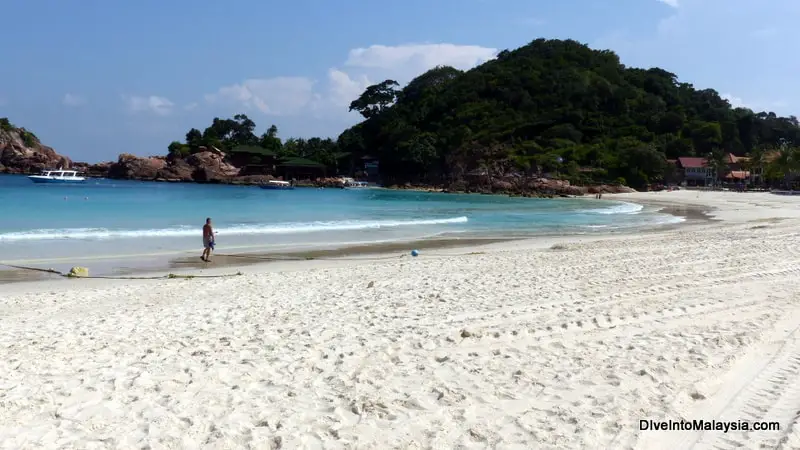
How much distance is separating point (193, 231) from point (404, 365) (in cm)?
1898

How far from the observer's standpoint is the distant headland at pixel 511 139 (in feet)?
279

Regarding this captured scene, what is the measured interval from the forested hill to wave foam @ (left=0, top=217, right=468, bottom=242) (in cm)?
6145

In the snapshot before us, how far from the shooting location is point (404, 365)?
18.0 feet

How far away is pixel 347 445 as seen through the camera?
394 centimetres

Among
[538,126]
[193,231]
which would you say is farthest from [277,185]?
[193,231]

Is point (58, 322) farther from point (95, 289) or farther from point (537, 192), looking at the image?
point (537, 192)

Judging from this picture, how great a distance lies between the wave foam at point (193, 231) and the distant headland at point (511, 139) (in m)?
51.6

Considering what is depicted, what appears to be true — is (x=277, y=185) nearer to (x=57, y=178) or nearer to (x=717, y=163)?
(x=57, y=178)

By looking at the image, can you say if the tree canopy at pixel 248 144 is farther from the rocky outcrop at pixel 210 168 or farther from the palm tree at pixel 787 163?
the palm tree at pixel 787 163

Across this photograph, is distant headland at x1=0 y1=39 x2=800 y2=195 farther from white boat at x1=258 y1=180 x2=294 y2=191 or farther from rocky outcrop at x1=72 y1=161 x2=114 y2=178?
white boat at x1=258 y1=180 x2=294 y2=191

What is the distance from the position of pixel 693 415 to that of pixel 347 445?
2566mm

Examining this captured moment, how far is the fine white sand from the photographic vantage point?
4098 millimetres

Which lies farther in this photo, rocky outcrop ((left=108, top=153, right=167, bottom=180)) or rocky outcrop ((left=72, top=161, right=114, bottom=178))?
rocky outcrop ((left=72, top=161, right=114, bottom=178))

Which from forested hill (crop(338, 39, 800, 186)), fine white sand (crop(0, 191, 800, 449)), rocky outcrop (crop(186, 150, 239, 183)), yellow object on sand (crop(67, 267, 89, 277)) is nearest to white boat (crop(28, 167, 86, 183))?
rocky outcrop (crop(186, 150, 239, 183))
